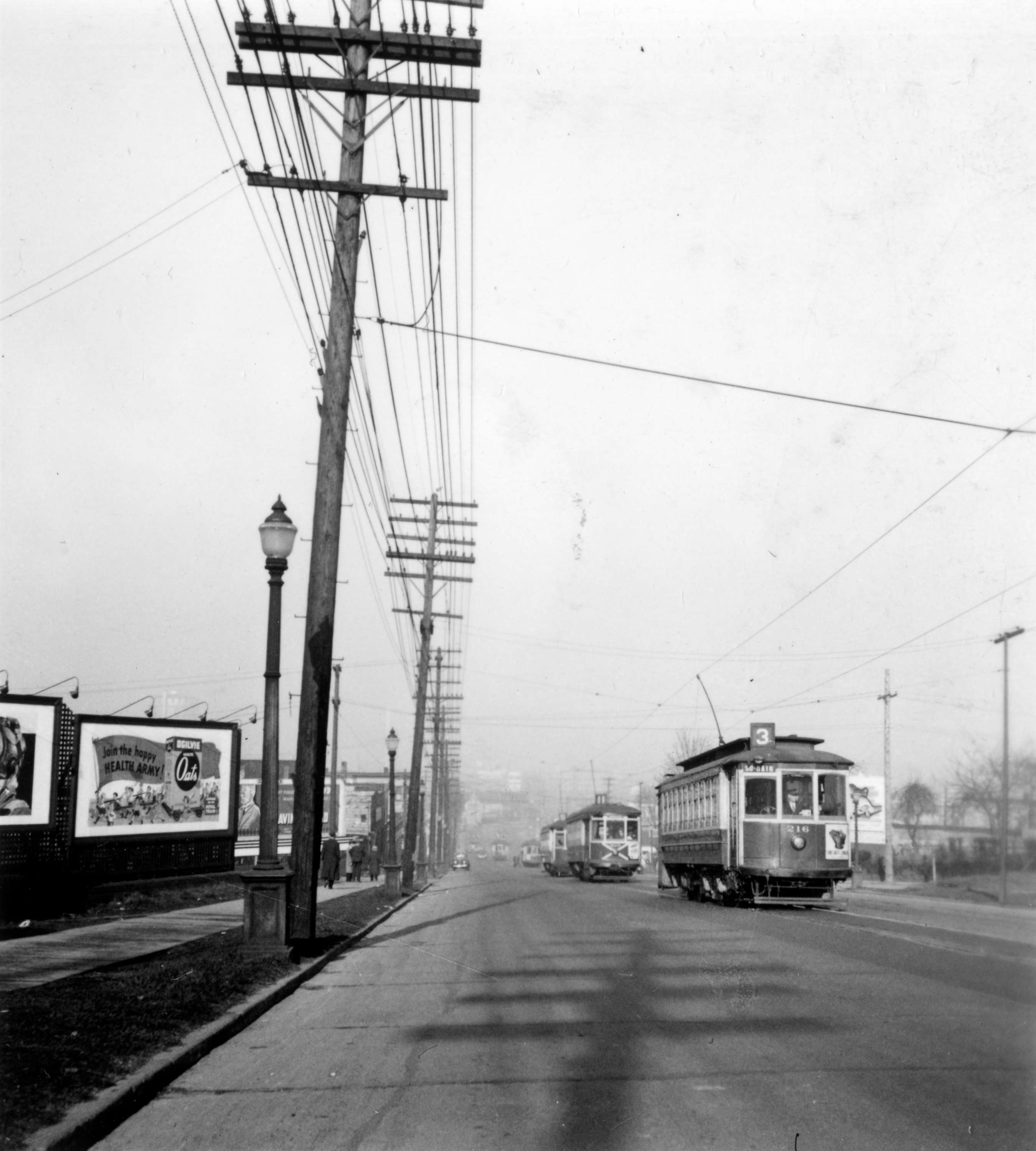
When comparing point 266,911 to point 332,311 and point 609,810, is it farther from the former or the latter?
point 609,810

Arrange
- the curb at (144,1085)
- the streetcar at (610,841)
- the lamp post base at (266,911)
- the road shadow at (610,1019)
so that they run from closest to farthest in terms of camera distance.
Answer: the curb at (144,1085) < the road shadow at (610,1019) < the lamp post base at (266,911) < the streetcar at (610,841)

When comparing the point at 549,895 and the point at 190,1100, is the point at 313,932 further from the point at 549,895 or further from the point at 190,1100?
the point at 549,895

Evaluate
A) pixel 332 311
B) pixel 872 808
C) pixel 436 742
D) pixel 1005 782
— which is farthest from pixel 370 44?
pixel 872 808

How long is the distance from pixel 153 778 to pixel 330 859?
10007mm

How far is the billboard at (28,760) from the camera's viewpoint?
1747cm

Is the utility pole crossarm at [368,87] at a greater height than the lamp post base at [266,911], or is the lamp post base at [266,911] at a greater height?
the utility pole crossarm at [368,87]

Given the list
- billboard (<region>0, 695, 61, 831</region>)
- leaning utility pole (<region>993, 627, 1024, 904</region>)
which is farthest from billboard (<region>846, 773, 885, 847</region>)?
billboard (<region>0, 695, 61, 831</region>)

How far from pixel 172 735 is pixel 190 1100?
727 inches

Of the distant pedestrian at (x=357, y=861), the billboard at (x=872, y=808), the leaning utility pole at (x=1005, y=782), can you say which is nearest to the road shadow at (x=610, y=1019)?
the leaning utility pole at (x=1005, y=782)

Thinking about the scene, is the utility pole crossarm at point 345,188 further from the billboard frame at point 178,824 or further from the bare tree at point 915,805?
the bare tree at point 915,805

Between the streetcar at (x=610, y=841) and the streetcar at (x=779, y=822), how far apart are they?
23.0 metres

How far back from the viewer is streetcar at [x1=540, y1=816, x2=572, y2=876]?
59719mm

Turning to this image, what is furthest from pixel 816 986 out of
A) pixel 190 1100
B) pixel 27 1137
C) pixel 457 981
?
pixel 27 1137

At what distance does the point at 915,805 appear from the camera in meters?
69.2
